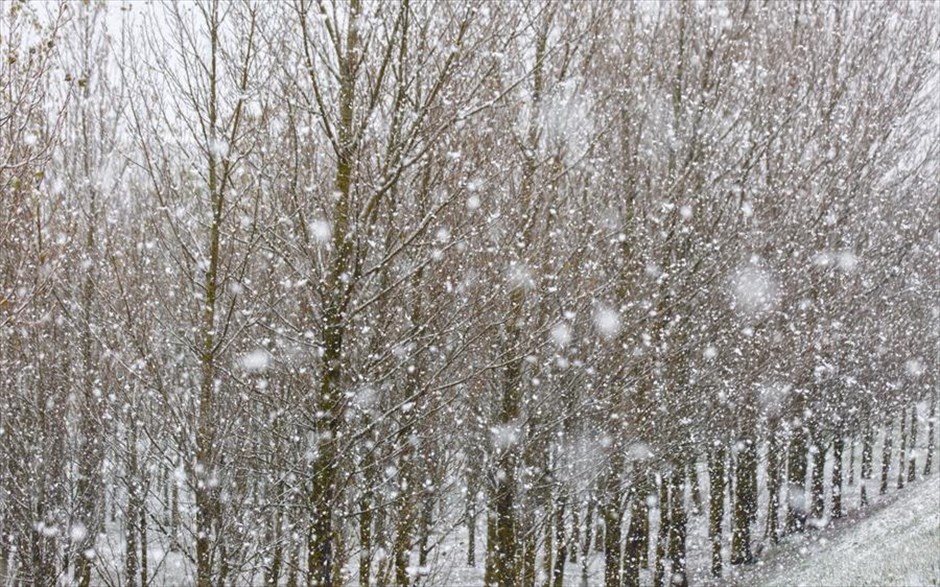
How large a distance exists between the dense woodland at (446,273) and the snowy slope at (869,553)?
1.30 meters

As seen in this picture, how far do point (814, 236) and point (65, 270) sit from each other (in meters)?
12.6

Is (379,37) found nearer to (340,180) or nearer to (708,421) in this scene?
(340,180)

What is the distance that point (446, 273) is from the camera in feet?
27.6

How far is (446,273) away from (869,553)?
9.20 metres

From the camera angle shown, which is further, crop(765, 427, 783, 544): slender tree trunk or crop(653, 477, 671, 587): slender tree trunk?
crop(765, 427, 783, 544): slender tree trunk

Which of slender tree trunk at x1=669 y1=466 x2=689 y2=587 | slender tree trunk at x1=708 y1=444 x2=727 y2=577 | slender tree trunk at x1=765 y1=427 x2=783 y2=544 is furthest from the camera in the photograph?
slender tree trunk at x1=765 y1=427 x2=783 y2=544

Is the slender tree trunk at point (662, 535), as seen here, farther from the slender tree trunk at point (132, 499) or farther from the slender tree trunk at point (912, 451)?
the slender tree trunk at point (912, 451)

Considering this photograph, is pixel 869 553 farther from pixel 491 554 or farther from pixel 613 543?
pixel 491 554

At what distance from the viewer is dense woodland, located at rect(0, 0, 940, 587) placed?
6.60 metres

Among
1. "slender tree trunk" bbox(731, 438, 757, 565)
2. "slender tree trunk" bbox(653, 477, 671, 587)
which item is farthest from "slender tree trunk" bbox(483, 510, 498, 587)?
"slender tree trunk" bbox(731, 438, 757, 565)

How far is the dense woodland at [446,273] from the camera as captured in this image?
6.60 meters

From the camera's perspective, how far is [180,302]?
27.2 ft

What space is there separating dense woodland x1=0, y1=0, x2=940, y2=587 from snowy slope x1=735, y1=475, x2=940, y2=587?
1.30m

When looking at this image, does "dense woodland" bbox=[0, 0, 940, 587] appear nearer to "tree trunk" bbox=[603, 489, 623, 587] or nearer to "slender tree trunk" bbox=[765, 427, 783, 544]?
"tree trunk" bbox=[603, 489, 623, 587]
